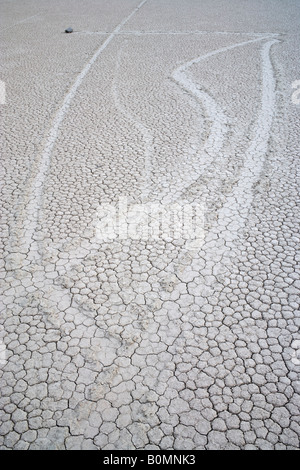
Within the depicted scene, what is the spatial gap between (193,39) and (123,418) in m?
6.04

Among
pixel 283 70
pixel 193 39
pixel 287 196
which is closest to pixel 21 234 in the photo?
pixel 287 196

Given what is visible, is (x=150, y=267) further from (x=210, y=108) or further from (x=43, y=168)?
(x=210, y=108)

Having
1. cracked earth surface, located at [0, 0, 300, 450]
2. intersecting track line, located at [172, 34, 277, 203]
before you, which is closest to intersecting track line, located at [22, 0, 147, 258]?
cracked earth surface, located at [0, 0, 300, 450]

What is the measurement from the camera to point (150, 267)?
224 centimetres

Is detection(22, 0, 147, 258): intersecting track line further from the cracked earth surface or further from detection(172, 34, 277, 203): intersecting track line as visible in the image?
detection(172, 34, 277, 203): intersecting track line

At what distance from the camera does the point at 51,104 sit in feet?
14.1

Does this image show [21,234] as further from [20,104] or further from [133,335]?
[20,104]

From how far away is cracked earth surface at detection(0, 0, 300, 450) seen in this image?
1.58 m

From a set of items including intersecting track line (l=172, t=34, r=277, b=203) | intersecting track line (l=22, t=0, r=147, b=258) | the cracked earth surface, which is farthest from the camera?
intersecting track line (l=172, t=34, r=277, b=203)

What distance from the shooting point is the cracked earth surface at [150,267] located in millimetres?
1581

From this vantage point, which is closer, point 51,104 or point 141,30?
point 51,104

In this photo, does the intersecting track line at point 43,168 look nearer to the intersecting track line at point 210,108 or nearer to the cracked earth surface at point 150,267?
the cracked earth surface at point 150,267

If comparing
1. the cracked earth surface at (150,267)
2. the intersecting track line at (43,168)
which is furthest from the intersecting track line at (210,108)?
the intersecting track line at (43,168)

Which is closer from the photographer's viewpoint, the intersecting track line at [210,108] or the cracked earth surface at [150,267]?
the cracked earth surface at [150,267]
